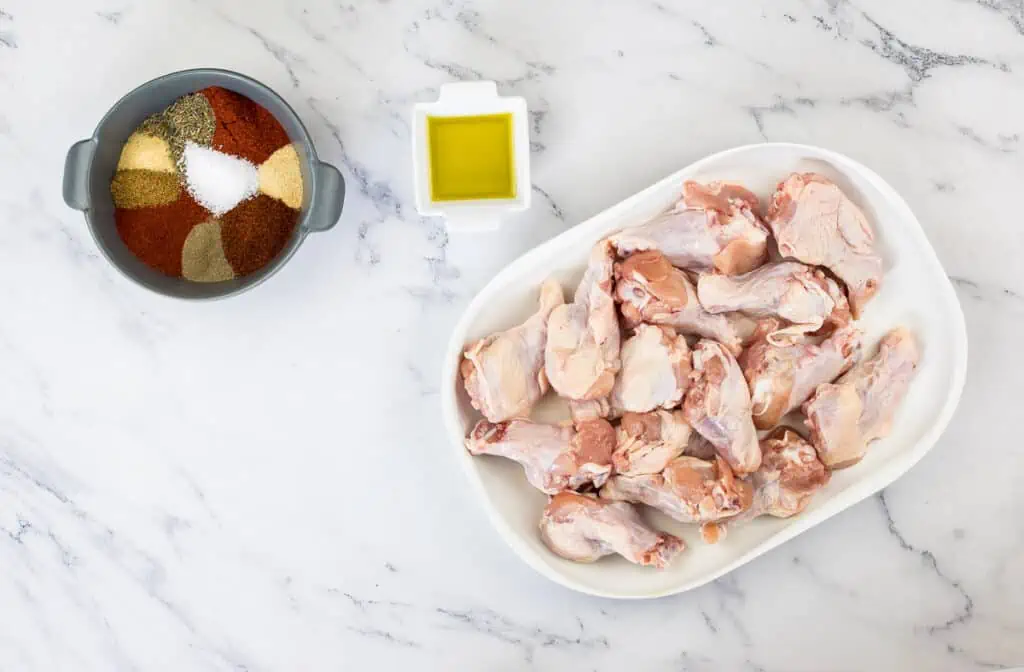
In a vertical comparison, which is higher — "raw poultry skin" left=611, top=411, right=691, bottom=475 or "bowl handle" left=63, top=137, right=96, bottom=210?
"bowl handle" left=63, top=137, right=96, bottom=210

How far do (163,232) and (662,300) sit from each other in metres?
0.69

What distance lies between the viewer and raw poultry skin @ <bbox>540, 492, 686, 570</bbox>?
1.17 m

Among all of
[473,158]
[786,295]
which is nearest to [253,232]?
[473,158]

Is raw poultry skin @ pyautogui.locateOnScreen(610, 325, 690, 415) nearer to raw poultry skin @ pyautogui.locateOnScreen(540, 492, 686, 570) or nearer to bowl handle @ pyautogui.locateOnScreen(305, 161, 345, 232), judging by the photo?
raw poultry skin @ pyautogui.locateOnScreen(540, 492, 686, 570)

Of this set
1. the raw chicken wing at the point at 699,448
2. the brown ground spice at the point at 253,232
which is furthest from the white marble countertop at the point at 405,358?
the raw chicken wing at the point at 699,448

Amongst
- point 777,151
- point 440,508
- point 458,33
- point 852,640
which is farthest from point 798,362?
point 458,33

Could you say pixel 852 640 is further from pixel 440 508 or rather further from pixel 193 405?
pixel 193 405

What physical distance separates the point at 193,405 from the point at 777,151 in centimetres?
92

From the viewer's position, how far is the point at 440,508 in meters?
1.32

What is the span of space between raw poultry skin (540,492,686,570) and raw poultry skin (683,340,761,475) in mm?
145

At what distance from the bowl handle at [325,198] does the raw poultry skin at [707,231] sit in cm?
38

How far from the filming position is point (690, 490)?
3.84 ft

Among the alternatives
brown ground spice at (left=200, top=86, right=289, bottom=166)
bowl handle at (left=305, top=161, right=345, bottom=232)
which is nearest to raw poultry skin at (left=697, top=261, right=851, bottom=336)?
bowl handle at (left=305, top=161, right=345, bottom=232)

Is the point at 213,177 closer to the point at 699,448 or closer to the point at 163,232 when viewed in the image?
the point at 163,232
